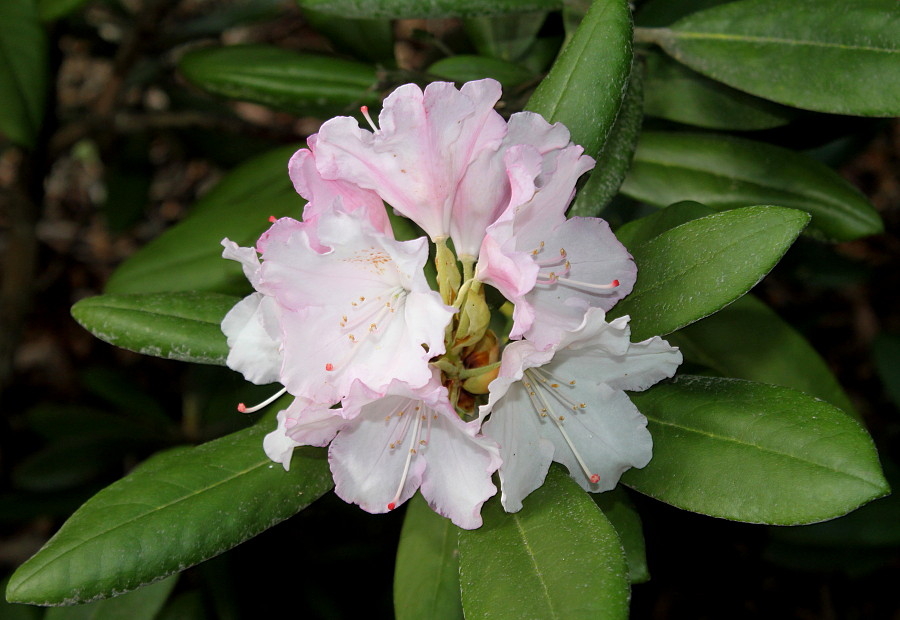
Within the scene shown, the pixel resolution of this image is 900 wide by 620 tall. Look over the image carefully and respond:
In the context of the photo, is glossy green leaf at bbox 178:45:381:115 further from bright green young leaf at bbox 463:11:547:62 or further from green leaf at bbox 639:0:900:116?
green leaf at bbox 639:0:900:116

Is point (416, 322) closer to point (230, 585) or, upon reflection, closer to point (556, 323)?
point (556, 323)

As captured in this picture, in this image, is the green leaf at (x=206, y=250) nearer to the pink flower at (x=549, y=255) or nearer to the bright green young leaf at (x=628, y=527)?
the pink flower at (x=549, y=255)

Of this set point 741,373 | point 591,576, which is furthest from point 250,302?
point 741,373

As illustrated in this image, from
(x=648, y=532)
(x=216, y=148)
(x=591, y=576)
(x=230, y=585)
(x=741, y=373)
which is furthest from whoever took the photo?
(x=216, y=148)

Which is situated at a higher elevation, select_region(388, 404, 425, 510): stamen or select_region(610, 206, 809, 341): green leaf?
select_region(610, 206, 809, 341): green leaf

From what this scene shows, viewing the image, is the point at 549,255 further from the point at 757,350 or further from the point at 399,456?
the point at 757,350

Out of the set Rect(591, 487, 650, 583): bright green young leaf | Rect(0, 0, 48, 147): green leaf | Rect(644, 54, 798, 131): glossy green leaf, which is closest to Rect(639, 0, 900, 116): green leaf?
Rect(644, 54, 798, 131): glossy green leaf

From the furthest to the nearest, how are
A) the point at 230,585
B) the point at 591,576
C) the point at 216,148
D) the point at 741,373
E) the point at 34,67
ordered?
1. the point at 216,148
2. the point at 230,585
3. the point at 34,67
4. the point at 741,373
5. the point at 591,576
